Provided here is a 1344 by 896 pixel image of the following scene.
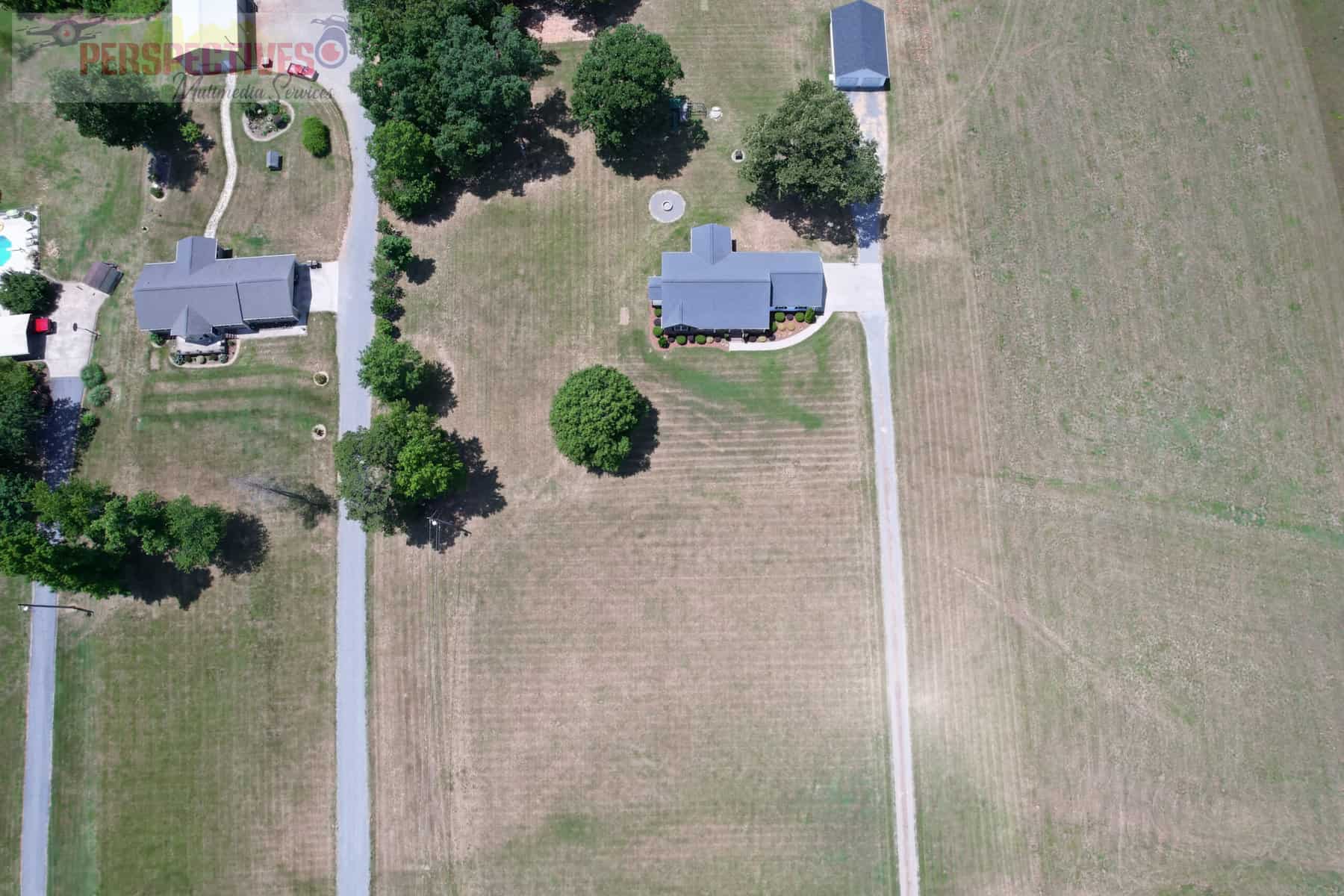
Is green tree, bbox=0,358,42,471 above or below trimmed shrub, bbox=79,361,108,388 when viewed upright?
below

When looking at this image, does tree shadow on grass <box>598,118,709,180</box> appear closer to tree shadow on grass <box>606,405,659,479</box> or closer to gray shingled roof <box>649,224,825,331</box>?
gray shingled roof <box>649,224,825,331</box>

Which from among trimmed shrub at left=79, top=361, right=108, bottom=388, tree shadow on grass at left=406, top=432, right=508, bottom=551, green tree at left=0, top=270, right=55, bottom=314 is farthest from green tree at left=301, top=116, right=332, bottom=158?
tree shadow on grass at left=406, top=432, right=508, bottom=551

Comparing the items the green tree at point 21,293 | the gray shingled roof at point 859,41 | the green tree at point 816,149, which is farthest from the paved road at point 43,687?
the gray shingled roof at point 859,41

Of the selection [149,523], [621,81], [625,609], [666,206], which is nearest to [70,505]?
[149,523]

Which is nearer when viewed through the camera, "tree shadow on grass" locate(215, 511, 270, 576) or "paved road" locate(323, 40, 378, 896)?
"paved road" locate(323, 40, 378, 896)

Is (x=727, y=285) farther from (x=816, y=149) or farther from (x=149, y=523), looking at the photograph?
(x=149, y=523)

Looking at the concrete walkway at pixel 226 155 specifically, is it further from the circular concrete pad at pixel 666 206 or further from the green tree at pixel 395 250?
the circular concrete pad at pixel 666 206
